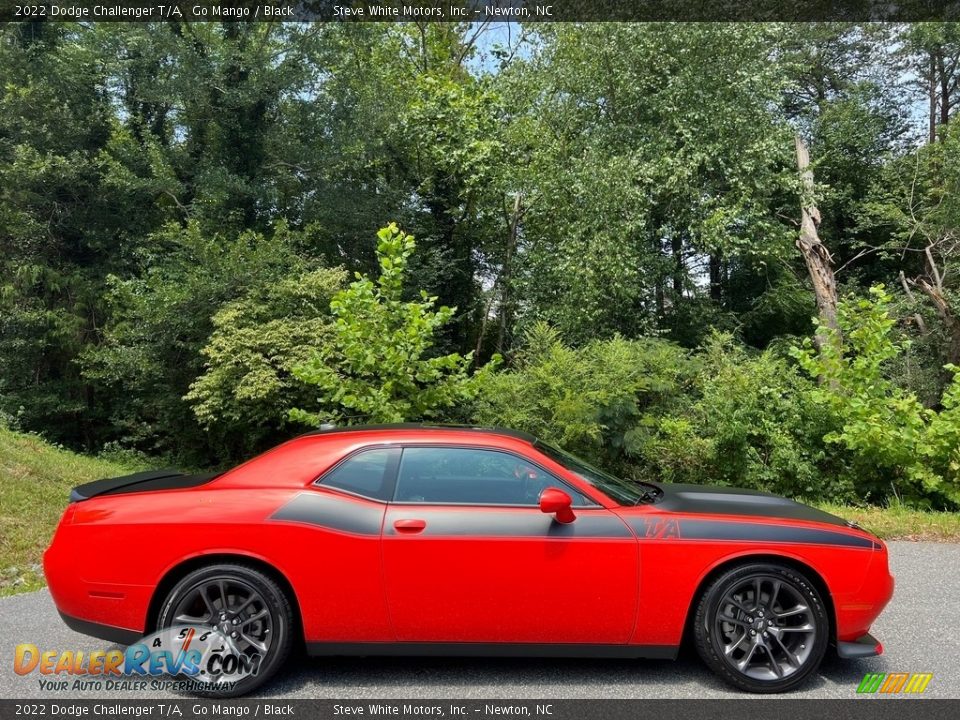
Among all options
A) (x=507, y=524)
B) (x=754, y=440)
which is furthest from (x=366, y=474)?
(x=754, y=440)

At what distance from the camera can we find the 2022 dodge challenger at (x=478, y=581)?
388 cm

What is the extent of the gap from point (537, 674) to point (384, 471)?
4.69 feet

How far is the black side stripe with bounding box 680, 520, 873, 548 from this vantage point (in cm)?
396

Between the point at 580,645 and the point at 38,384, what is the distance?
17980mm

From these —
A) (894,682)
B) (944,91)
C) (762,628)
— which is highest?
(944,91)

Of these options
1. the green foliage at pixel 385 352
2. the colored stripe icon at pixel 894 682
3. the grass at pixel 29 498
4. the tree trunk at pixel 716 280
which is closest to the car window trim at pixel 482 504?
the colored stripe icon at pixel 894 682

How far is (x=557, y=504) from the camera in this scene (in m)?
3.86

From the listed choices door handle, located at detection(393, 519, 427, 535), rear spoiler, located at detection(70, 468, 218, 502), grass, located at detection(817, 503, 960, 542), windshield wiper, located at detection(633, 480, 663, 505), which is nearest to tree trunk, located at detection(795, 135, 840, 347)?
grass, located at detection(817, 503, 960, 542)

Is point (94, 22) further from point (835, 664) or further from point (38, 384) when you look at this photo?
point (835, 664)

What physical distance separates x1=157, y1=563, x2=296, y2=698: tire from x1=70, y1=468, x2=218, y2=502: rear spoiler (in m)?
0.66

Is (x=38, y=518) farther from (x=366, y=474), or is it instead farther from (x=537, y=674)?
(x=537, y=674)

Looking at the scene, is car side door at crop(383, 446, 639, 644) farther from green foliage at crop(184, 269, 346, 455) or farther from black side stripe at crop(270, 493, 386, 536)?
green foliage at crop(184, 269, 346, 455)

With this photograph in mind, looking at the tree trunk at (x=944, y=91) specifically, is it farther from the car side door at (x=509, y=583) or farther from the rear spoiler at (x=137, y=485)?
the rear spoiler at (x=137, y=485)

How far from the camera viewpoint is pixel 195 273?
15.0 m
